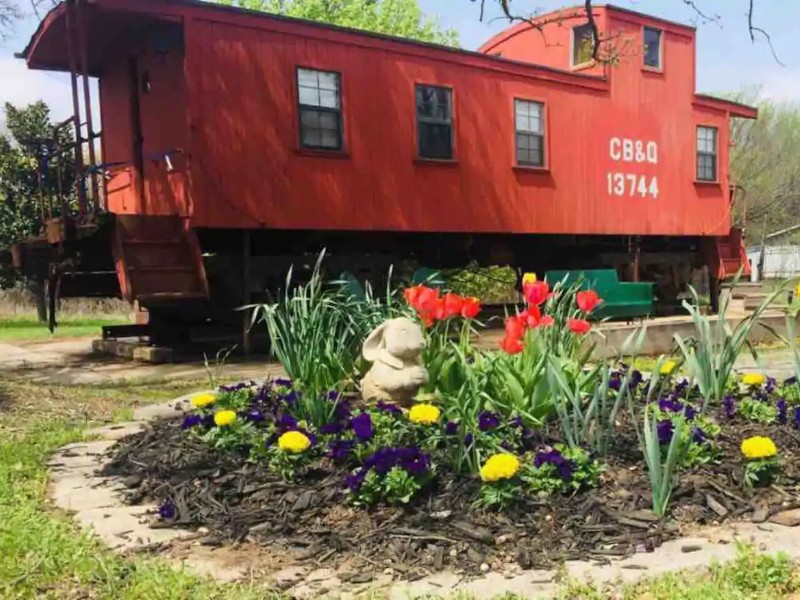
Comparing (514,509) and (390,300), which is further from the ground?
(390,300)

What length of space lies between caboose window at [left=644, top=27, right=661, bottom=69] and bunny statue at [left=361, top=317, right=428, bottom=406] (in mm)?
11069

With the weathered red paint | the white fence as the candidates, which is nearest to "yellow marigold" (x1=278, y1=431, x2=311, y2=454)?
A: the weathered red paint

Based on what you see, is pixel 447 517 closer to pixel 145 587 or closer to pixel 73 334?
pixel 145 587

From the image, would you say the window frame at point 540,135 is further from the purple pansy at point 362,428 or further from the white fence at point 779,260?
the white fence at point 779,260

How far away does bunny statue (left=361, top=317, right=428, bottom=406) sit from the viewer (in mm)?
4047

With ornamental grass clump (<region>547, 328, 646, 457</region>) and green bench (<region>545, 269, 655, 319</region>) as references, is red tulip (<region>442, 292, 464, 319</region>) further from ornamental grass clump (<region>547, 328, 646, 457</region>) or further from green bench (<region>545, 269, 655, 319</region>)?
green bench (<region>545, 269, 655, 319</region>)

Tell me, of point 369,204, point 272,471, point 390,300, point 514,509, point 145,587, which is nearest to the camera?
point 145,587

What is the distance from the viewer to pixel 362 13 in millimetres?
29422

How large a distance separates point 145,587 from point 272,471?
94 centimetres

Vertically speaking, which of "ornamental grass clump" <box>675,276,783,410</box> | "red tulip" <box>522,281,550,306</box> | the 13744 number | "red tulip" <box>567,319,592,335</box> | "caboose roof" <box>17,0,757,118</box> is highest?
"caboose roof" <box>17,0,757,118</box>

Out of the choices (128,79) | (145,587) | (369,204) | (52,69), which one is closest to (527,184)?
(369,204)

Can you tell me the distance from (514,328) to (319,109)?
6.54m

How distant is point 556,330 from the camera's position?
4.24 m

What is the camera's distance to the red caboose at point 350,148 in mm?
8766
